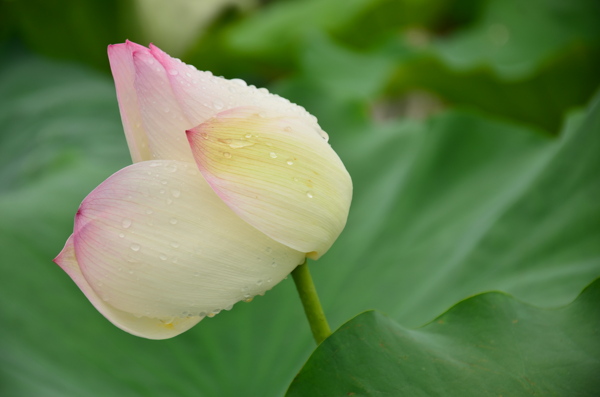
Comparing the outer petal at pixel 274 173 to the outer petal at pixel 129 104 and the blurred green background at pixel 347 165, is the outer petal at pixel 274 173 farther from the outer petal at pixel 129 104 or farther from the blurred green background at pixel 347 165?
the blurred green background at pixel 347 165

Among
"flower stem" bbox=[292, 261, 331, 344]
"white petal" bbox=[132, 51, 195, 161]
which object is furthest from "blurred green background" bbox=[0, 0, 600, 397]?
"white petal" bbox=[132, 51, 195, 161]

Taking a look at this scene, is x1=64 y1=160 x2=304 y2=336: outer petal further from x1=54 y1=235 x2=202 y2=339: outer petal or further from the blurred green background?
the blurred green background

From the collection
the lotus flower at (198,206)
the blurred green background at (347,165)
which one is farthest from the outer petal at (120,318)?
the blurred green background at (347,165)

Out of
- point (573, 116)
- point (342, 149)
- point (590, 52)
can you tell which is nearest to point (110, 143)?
point (342, 149)

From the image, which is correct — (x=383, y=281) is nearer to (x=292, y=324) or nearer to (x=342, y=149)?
(x=292, y=324)

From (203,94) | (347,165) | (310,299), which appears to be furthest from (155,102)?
(347,165)

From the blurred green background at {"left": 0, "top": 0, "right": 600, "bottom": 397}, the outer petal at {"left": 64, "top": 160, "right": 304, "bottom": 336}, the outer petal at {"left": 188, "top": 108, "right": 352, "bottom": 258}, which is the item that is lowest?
the blurred green background at {"left": 0, "top": 0, "right": 600, "bottom": 397}
